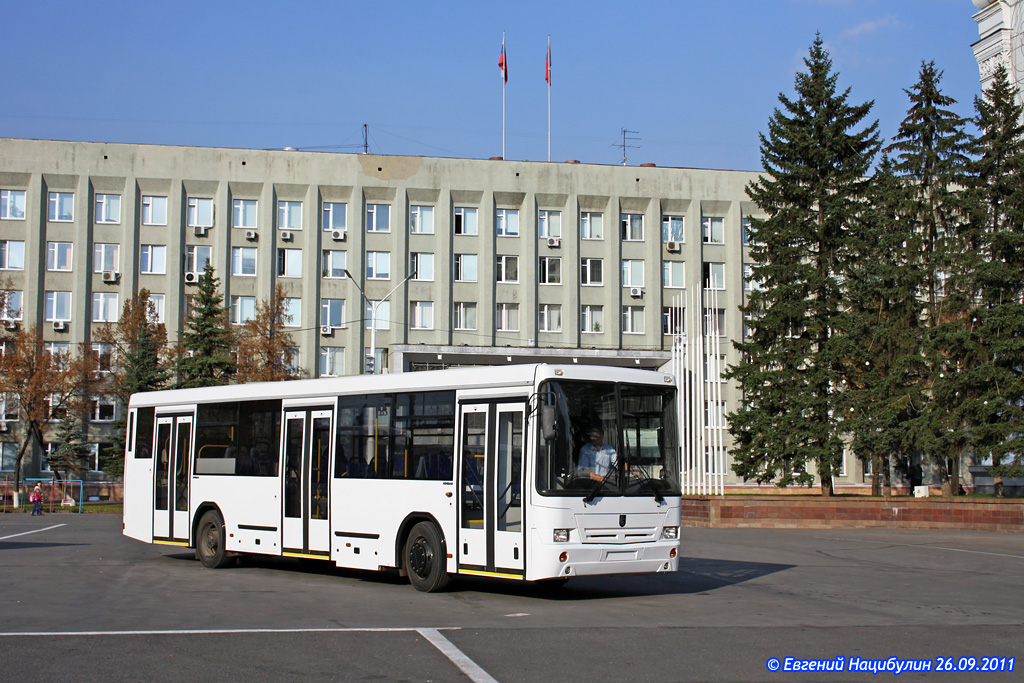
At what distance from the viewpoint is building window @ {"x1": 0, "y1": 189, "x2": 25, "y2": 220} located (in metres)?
57.0

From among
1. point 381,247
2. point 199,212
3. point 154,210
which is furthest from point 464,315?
point 154,210

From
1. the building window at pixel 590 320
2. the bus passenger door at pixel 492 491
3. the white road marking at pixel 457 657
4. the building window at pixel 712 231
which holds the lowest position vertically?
the white road marking at pixel 457 657

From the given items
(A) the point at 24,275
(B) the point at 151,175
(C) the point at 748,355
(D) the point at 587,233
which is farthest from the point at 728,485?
(A) the point at 24,275

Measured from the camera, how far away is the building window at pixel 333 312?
58.9 meters

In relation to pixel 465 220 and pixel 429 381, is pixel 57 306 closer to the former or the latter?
pixel 465 220

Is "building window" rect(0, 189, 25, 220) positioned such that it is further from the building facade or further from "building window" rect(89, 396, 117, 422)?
"building window" rect(89, 396, 117, 422)

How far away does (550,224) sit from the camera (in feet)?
199

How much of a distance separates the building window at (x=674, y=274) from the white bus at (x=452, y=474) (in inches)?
1855

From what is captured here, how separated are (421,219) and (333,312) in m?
7.22

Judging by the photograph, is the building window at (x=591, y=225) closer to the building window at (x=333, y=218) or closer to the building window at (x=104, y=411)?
the building window at (x=333, y=218)

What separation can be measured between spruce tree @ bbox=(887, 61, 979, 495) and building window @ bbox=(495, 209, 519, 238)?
93.9 feet

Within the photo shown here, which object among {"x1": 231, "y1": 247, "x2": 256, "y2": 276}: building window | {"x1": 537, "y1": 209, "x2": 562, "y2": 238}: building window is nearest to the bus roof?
{"x1": 231, "y1": 247, "x2": 256, "y2": 276}: building window

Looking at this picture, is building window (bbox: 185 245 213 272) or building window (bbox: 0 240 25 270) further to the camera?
building window (bbox: 185 245 213 272)

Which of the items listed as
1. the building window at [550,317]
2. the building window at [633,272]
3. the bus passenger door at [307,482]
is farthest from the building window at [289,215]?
the bus passenger door at [307,482]
